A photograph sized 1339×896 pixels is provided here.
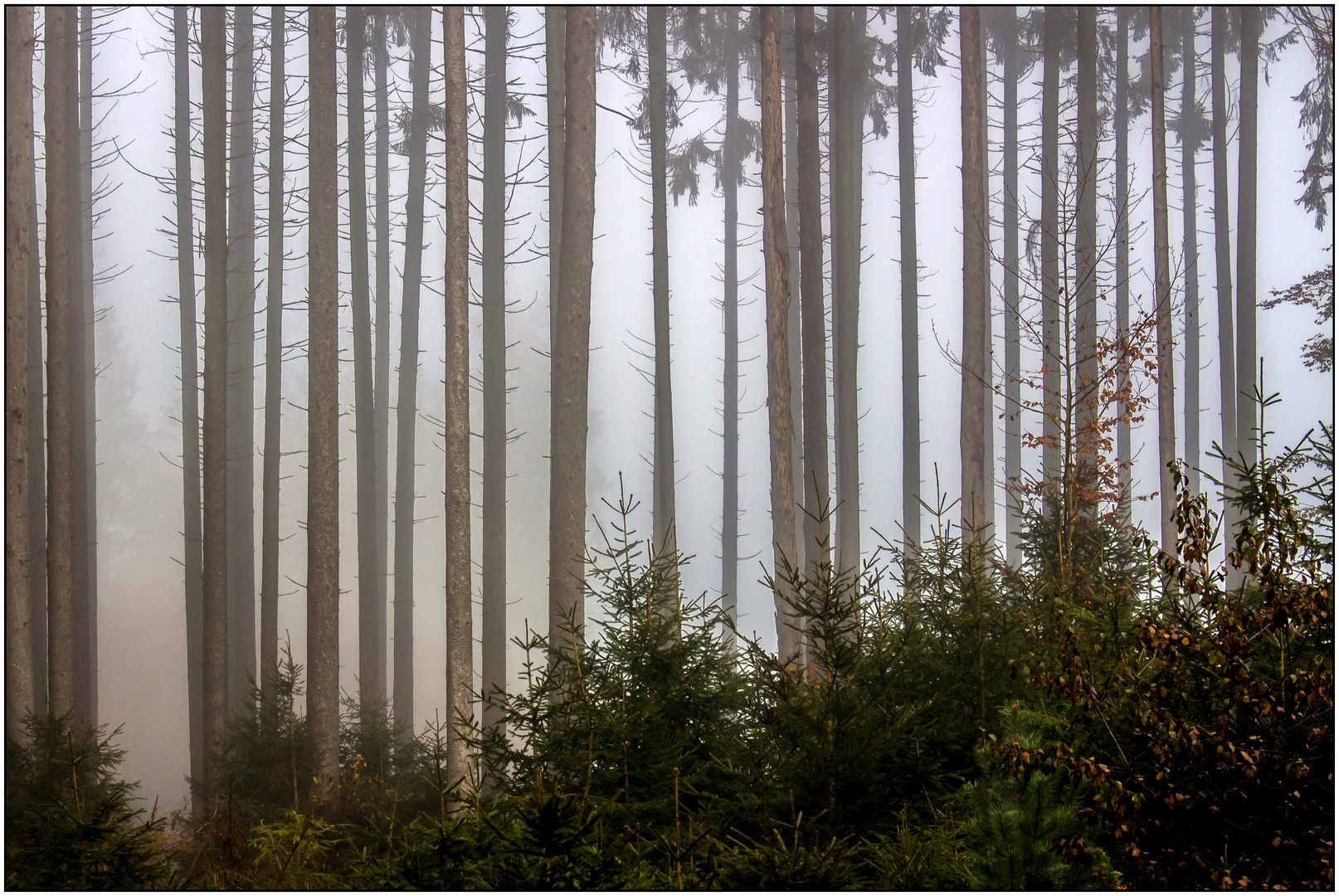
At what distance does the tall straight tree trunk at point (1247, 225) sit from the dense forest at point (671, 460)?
13cm

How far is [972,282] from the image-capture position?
12.3 meters

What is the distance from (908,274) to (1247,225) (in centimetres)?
624

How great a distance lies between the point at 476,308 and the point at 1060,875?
1604cm

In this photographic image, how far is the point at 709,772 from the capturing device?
3979mm

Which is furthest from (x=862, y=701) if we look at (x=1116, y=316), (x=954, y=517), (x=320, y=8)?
(x=1116, y=316)

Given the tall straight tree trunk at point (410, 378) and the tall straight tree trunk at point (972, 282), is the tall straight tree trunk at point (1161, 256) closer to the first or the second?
the tall straight tree trunk at point (972, 282)

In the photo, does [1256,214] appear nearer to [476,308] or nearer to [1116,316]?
[1116,316]

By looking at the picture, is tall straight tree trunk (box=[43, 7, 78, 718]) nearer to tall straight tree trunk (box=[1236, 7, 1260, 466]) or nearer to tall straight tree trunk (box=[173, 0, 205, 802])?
tall straight tree trunk (box=[173, 0, 205, 802])

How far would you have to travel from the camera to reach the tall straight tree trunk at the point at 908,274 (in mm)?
14391

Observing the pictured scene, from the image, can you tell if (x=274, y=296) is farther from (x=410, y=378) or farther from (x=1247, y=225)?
(x=1247, y=225)

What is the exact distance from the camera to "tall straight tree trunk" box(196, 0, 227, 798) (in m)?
10.2

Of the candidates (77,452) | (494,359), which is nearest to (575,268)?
(494,359)

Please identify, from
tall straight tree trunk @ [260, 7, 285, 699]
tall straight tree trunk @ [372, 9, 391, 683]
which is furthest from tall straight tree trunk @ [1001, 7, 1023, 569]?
tall straight tree trunk @ [260, 7, 285, 699]

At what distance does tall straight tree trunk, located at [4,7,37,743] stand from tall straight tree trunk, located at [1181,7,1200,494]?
19.9 meters
